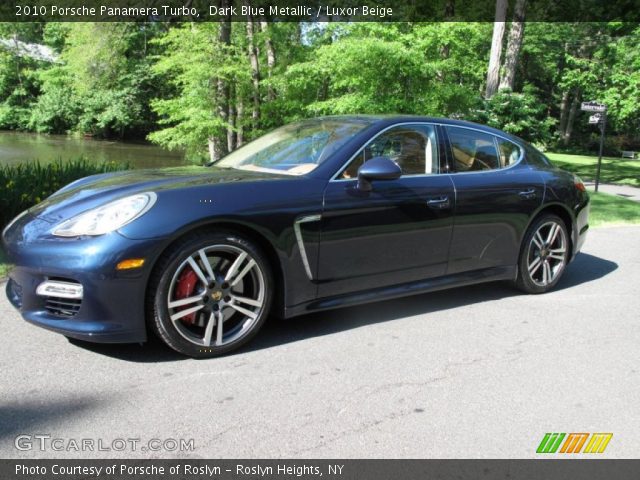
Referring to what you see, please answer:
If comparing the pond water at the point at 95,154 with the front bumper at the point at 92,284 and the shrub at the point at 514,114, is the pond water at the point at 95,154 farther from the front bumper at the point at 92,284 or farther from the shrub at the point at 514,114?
the front bumper at the point at 92,284

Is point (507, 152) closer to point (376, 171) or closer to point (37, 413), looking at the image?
point (376, 171)

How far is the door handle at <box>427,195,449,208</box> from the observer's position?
170 inches

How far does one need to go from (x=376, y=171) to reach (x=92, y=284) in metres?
1.88

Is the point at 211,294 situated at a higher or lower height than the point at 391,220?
lower

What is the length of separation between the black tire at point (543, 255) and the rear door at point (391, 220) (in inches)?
41.2

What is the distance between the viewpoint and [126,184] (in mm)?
3748

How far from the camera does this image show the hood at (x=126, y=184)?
11.5 feet

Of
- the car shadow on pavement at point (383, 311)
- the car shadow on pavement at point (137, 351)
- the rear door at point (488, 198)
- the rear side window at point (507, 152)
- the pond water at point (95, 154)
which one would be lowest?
the pond water at point (95, 154)

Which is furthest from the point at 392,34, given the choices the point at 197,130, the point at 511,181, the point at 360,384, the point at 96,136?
the point at 96,136

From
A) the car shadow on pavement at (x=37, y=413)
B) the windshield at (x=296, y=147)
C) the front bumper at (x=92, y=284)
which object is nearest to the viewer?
the car shadow on pavement at (x=37, y=413)

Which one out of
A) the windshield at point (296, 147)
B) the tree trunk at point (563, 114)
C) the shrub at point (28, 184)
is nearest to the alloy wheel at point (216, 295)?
the windshield at point (296, 147)

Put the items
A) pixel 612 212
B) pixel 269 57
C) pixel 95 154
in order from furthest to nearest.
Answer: pixel 95 154
pixel 269 57
pixel 612 212

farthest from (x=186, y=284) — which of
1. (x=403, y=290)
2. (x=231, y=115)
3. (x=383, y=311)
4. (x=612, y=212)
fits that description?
(x=231, y=115)

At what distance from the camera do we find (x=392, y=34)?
39.2 feet
